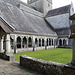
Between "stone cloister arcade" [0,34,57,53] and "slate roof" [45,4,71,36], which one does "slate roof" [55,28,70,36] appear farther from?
"stone cloister arcade" [0,34,57,53]

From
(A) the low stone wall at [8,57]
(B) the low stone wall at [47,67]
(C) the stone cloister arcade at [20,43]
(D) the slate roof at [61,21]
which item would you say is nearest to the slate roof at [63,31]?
(D) the slate roof at [61,21]

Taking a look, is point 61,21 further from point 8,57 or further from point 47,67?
point 47,67

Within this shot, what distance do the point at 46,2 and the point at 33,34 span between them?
21.8 m

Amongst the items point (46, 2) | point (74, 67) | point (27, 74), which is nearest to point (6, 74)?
point (27, 74)

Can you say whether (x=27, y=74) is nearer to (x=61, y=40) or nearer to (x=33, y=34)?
(x=33, y=34)

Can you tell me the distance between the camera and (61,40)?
83.1 feet

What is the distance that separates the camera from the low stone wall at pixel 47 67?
3602 millimetres

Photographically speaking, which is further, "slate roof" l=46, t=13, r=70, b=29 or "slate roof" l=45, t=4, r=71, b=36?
"slate roof" l=46, t=13, r=70, b=29

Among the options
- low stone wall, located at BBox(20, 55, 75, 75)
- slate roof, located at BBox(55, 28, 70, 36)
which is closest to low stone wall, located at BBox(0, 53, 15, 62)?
low stone wall, located at BBox(20, 55, 75, 75)

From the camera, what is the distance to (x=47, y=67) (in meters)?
4.33

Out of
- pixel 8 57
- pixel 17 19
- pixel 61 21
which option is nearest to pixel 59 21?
pixel 61 21

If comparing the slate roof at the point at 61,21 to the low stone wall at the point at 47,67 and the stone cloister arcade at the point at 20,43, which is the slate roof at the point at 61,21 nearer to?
the stone cloister arcade at the point at 20,43

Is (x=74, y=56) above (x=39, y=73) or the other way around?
above

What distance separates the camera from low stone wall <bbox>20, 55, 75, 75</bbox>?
360cm
